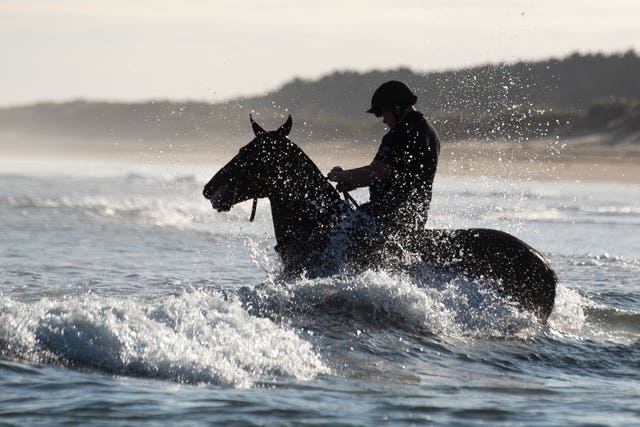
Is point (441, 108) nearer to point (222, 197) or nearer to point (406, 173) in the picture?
point (406, 173)

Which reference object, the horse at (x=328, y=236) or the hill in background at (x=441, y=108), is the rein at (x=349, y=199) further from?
the hill in background at (x=441, y=108)

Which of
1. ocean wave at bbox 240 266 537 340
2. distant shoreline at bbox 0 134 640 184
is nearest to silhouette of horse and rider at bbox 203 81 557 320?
ocean wave at bbox 240 266 537 340

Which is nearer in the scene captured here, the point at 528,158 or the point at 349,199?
the point at 349,199

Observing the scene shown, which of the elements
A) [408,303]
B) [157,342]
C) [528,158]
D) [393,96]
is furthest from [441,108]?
[157,342]

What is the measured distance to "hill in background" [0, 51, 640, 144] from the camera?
112ft

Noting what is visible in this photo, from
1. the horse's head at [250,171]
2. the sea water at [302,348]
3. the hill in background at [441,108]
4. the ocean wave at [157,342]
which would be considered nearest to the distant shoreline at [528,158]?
the hill in background at [441,108]

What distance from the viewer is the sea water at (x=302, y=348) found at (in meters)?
6.46

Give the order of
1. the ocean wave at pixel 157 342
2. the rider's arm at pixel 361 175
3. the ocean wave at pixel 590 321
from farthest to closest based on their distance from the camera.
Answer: the ocean wave at pixel 590 321 < the rider's arm at pixel 361 175 < the ocean wave at pixel 157 342

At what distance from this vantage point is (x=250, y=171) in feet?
29.8

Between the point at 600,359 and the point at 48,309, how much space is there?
12.9ft

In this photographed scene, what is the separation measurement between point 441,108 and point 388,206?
76.4 ft

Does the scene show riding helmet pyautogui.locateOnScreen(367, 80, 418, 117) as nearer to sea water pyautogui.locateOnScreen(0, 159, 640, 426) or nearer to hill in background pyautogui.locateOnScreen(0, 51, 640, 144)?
sea water pyautogui.locateOnScreen(0, 159, 640, 426)

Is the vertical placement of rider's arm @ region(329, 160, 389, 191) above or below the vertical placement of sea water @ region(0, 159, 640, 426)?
above

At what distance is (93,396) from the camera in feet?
21.5
